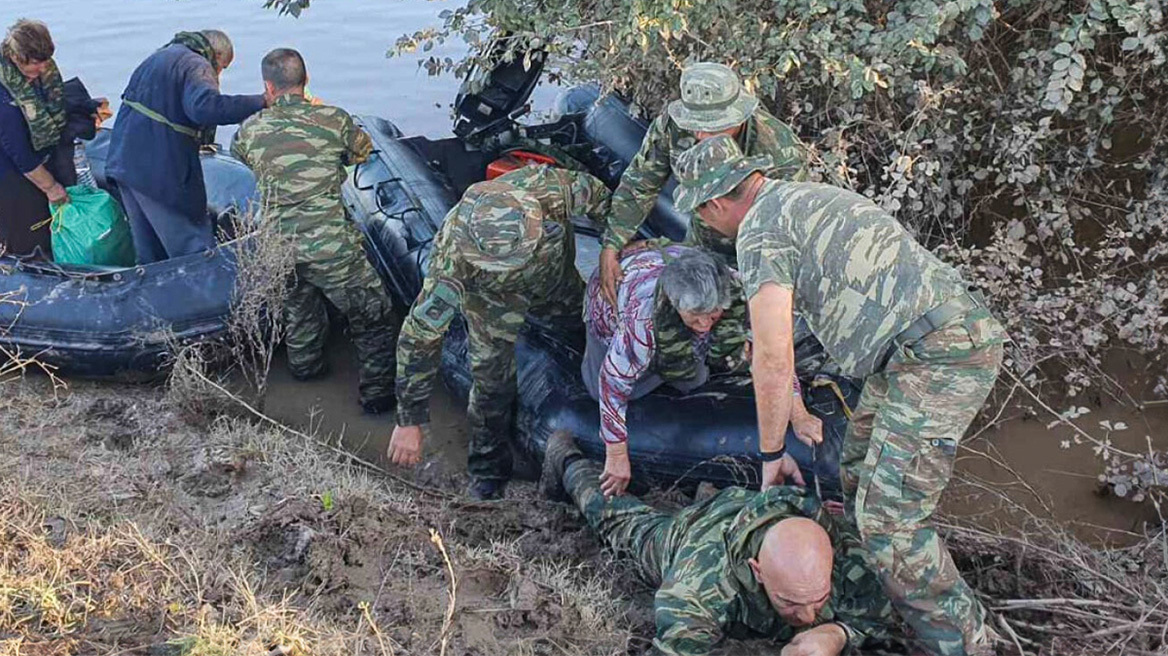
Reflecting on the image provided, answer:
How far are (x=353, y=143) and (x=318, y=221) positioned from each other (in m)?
0.42

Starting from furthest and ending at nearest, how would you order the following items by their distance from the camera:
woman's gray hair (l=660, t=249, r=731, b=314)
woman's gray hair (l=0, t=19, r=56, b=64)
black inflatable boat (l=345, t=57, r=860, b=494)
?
woman's gray hair (l=0, t=19, r=56, b=64) → black inflatable boat (l=345, t=57, r=860, b=494) → woman's gray hair (l=660, t=249, r=731, b=314)

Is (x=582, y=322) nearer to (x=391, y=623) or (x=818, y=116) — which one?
(x=818, y=116)

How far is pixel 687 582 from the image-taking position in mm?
3275

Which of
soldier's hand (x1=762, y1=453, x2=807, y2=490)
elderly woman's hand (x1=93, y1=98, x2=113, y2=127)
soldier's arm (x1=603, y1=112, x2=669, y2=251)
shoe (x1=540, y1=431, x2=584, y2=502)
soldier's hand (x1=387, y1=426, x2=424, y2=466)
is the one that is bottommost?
shoe (x1=540, y1=431, x2=584, y2=502)

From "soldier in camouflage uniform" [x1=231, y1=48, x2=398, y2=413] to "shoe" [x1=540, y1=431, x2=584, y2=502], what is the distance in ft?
4.31

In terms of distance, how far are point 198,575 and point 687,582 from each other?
58.0 inches

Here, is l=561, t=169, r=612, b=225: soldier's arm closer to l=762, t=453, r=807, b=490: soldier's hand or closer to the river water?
l=762, t=453, r=807, b=490: soldier's hand

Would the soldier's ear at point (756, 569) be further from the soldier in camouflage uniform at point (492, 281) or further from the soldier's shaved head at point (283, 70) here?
the soldier's shaved head at point (283, 70)

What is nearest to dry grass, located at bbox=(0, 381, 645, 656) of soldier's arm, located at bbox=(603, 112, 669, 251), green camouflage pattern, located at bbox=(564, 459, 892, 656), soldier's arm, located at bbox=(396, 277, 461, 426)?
green camouflage pattern, located at bbox=(564, 459, 892, 656)

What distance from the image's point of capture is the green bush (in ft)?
15.2

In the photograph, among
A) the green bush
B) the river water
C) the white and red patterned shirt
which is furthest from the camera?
the river water

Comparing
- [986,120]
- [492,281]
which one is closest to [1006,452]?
[986,120]

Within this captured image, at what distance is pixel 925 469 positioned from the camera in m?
3.10

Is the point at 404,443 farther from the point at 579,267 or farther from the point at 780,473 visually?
the point at 780,473
